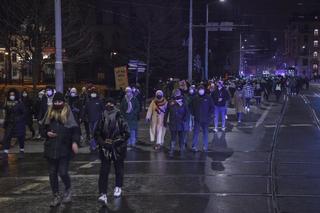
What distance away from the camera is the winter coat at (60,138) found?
8.84 metres

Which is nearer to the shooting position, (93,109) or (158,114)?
(158,114)

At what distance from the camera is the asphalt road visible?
353 inches

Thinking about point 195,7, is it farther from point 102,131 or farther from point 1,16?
point 102,131

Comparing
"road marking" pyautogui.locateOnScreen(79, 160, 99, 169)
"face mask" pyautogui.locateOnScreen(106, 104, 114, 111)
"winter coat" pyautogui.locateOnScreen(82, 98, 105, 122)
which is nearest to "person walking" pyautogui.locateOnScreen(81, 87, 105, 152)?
"winter coat" pyautogui.locateOnScreen(82, 98, 105, 122)

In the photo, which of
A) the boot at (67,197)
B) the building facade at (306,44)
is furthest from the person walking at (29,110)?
the building facade at (306,44)

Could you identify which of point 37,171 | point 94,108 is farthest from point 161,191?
point 94,108

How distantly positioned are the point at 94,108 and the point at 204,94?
10.5 feet

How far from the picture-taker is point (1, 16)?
3003cm

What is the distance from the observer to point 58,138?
884 cm

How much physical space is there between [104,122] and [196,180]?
290 cm

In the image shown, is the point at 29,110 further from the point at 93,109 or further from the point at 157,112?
the point at 157,112

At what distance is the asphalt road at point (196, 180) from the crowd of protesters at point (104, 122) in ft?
1.64

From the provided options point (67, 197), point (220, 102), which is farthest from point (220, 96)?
point (67, 197)

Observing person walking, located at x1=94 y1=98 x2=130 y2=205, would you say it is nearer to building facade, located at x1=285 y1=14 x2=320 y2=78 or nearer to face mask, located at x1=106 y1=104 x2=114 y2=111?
face mask, located at x1=106 y1=104 x2=114 y2=111
